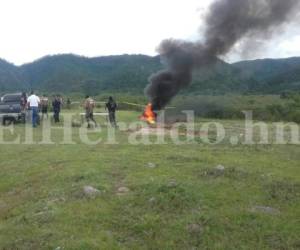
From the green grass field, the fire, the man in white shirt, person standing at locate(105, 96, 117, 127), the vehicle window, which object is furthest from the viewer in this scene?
the vehicle window

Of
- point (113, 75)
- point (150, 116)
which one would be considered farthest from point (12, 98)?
point (113, 75)

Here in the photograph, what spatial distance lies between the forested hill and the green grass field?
218ft

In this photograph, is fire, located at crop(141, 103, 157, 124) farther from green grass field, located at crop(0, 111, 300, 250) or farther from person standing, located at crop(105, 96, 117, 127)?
green grass field, located at crop(0, 111, 300, 250)

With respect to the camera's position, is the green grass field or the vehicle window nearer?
the green grass field

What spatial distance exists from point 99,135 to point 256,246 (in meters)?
14.4

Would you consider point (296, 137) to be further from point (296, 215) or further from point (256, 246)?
point (256, 246)

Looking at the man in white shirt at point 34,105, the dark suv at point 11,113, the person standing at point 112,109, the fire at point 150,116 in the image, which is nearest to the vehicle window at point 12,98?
the dark suv at point 11,113

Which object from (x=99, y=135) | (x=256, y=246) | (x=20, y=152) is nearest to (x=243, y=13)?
(x=99, y=135)

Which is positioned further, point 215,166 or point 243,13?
point 243,13

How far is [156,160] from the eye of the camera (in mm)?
13250

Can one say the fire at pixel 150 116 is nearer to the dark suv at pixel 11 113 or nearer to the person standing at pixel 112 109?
the person standing at pixel 112 109

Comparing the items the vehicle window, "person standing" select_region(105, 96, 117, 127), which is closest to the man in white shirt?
"person standing" select_region(105, 96, 117, 127)

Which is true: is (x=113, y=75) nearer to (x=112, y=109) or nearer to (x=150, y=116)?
(x=150, y=116)

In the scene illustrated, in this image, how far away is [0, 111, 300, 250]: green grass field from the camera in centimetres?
732
